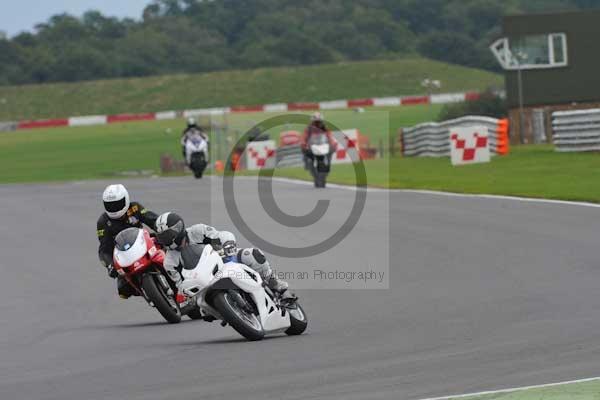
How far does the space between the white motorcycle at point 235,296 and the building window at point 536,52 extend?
37.0 metres

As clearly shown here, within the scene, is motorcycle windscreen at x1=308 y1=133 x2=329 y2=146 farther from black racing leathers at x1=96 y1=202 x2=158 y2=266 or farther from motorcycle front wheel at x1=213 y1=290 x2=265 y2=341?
motorcycle front wheel at x1=213 y1=290 x2=265 y2=341

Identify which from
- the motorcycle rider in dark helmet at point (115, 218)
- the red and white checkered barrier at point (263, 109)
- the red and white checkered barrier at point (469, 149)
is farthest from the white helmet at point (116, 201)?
the red and white checkered barrier at point (263, 109)

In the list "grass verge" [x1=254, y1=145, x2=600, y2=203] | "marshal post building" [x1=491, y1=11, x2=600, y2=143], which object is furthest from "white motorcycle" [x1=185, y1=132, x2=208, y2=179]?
"marshal post building" [x1=491, y1=11, x2=600, y2=143]

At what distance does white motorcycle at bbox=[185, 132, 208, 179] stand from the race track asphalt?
1405cm

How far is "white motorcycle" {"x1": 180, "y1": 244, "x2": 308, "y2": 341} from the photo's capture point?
409 inches

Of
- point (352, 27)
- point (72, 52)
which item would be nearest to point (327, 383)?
point (72, 52)

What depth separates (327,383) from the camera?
8.30 meters

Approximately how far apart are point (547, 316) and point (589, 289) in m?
1.59

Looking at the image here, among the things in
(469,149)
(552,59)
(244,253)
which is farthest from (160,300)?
(552,59)

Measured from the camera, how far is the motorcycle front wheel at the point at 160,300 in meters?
12.1

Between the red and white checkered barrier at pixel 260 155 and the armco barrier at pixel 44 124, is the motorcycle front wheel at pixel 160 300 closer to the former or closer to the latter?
the red and white checkered barrier at pixel 260 155

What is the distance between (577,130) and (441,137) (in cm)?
674

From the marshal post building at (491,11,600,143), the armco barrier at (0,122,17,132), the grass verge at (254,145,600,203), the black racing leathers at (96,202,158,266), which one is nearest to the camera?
the black racing leathers at (96,202,158,266)

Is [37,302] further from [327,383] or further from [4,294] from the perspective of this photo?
[327,383]
